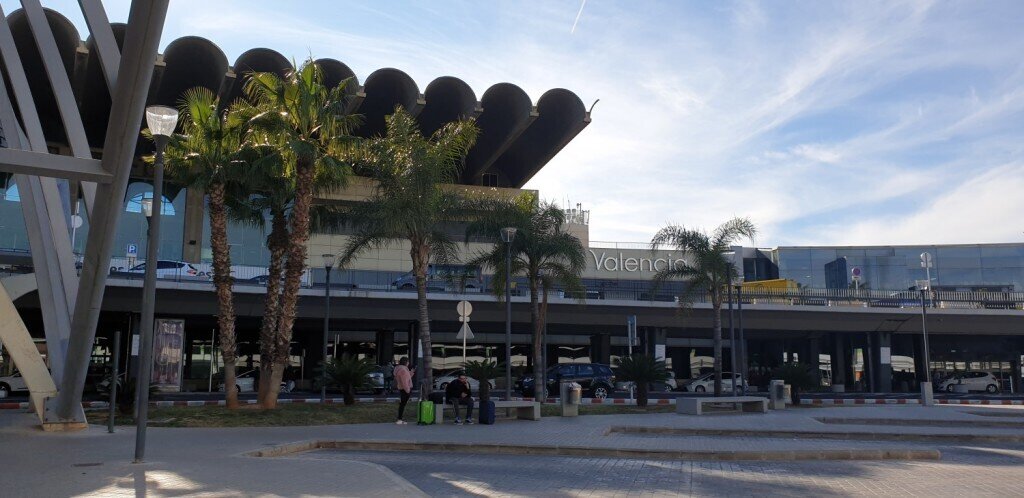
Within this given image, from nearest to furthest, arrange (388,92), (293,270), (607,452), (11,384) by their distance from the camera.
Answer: (607,452) → (293,270) → (11,384) → (388,92)

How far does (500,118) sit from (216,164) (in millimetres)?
28610

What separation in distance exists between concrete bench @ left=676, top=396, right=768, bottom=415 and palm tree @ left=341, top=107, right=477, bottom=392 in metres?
7.84

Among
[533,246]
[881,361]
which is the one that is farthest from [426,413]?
[881,361]

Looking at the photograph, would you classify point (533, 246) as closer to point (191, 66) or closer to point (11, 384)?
point (191, 66)

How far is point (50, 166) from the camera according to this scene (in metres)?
11.6

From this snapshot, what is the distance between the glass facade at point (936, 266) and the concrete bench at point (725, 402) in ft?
142

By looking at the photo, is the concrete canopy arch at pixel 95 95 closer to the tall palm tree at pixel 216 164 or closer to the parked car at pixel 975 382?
the tall palm tree at pixel 216 164

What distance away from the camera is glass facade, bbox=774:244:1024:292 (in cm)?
6756

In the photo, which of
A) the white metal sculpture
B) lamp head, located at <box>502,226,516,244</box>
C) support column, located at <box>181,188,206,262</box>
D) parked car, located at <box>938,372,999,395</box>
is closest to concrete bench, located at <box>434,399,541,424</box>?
lamp head, located at <box>502,226,516,244</box>

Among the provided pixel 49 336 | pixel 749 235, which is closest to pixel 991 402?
pixel 749 235

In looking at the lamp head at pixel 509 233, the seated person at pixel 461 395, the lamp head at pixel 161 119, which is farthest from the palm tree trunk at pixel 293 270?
the lamp head at pixel 161 119

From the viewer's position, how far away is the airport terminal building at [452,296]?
41875 mm

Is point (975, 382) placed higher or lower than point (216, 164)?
lower

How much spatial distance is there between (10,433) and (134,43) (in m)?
10.3
